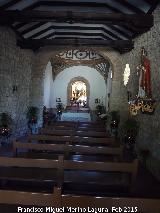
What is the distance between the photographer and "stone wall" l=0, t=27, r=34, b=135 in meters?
9.71

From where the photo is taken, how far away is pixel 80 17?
8117 mm

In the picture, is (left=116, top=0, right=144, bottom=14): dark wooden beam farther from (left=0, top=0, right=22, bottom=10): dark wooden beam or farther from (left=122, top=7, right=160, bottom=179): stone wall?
(left=0, top=0, right=22, bottom=10): dark wooden beam

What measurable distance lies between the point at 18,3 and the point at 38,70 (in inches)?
225

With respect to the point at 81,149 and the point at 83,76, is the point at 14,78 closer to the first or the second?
the point at 81,149

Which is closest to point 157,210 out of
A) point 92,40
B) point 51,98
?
point 92,40

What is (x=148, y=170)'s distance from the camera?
773 centimetres

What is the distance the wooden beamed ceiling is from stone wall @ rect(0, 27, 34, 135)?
50 centimetres

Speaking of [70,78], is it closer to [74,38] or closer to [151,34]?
[74,38]

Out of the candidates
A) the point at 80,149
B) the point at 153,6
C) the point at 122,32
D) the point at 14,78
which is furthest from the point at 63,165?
the point at 122,32

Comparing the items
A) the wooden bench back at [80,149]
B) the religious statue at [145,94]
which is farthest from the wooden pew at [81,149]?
the religious statue at [145,94]

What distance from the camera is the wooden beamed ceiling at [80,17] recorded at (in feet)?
26.2

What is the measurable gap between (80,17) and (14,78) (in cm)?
392

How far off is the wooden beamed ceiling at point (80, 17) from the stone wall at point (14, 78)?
0.50 metres

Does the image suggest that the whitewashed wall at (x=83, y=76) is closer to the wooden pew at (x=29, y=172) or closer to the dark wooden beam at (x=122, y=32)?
the dark wooden beam at (x=122, y=32)
